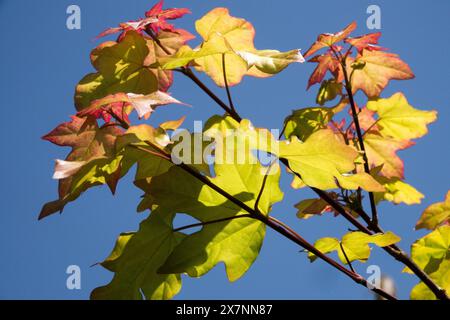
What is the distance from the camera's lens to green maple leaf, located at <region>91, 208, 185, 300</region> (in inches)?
32.3

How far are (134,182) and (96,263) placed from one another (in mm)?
163

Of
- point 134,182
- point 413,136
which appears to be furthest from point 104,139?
point 413,136

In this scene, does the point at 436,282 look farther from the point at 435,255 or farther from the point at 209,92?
the point at 209,92

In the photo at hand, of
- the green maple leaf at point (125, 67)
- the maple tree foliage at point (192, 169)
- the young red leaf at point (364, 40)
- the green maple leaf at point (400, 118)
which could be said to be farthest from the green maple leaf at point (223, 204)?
the green maple leaf at point (400, 118)

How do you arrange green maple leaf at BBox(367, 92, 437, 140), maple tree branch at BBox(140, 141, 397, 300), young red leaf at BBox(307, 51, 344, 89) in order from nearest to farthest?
maple tree branch at BBox(140, 141, 397, 300)
young red leaf at BBox(307, 51, 344, 89)
green maple leaf at BBox(367, 92, 437, 140)

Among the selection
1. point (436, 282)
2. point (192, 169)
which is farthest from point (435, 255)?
point (192, 169)

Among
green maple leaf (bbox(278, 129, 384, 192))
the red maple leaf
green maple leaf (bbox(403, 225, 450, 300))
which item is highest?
the red maple leaf

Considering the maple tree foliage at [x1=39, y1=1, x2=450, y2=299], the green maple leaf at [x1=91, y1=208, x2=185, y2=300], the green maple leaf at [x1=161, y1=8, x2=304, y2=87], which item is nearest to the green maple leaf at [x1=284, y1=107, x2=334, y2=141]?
the maple tree foliage at [x1=39, y1=1, x2=450, y2=299]

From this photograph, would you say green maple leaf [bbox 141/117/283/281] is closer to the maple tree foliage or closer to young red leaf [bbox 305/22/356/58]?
the maple tree foliage

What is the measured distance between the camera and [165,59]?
2.69ft

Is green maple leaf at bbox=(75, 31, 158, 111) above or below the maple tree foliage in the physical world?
above

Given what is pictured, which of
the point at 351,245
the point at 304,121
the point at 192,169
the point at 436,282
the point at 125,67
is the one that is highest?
the point at 125,67

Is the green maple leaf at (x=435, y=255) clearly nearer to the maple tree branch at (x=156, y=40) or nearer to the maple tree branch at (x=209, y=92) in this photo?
the maple tree branch at (x=209, y=92)

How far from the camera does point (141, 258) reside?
32.9 inches
